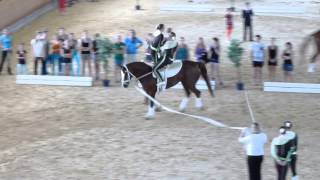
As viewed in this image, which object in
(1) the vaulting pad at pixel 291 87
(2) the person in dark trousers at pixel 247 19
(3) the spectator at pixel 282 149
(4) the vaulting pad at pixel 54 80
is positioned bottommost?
(1) the vaulting pad at pixel 291 87

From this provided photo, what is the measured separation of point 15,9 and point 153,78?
42.8 feet

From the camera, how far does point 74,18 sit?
29.9 metres

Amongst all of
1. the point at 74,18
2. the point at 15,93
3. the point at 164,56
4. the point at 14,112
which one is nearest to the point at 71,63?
the point at 15,93

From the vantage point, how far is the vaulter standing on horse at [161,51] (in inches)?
671

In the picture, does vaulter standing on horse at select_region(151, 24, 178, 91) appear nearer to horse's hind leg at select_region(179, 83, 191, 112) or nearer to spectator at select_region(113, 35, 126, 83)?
horse's hind leg at select_region(179, 83, 191, 112)

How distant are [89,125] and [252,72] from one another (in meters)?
6.96

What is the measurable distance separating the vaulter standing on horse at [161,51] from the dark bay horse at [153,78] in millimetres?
166

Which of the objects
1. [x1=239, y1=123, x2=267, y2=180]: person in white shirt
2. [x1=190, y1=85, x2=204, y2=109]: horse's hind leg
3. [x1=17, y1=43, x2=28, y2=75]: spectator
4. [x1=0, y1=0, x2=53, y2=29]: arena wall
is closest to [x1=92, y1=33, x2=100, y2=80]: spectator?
[x1=17, y1=43, x2=28, y2=75]: spectator

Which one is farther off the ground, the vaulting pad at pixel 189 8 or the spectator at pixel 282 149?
the vaulting pad at pixel 189 8

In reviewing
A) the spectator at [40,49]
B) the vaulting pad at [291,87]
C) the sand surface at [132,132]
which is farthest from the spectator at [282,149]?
the spectator at [40,49]

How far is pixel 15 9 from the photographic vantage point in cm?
2848

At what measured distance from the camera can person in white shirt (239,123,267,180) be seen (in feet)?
38.6

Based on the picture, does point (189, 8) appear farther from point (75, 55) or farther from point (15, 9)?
point (75, 55)

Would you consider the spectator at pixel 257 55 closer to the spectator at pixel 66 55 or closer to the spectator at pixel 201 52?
the spectator at pixel 201 52
